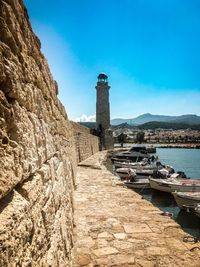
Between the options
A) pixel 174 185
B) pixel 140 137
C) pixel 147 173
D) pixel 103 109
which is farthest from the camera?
pixel 140 137

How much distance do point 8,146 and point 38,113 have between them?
93cm

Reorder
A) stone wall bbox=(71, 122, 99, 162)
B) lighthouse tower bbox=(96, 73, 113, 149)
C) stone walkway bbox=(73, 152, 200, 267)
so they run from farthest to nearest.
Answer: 1. lighthouse tower bbox=(96, 73, 113, 149)
2. stone wall bbox=(71, 122, 99, 162)
3. stone walkway bbox=(73, 152, 200, 267)

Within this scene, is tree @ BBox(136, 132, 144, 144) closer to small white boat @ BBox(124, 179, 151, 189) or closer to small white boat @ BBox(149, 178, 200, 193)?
small white boat @ BBox(124, 179, 151, 189)

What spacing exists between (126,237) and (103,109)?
131ft

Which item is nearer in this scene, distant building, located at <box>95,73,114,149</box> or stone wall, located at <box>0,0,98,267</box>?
stone wall, located at <box>0,0,98,267</box>

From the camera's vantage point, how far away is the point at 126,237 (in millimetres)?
A: 4117

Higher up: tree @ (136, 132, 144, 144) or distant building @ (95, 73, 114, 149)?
distant building @ (95, 73, 114, 149)

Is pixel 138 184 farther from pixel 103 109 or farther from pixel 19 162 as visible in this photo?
pixel 103 109

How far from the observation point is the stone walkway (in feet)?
11.0

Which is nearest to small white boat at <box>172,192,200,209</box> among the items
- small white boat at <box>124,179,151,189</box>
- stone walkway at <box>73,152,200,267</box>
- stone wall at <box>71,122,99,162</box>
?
small white boat at <box>124,179,151,189</box>

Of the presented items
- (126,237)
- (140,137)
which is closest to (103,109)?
(126,237)

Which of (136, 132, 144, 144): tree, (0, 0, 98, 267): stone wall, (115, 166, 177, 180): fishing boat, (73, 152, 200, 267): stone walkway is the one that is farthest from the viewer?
(136, 132, 144, 144): tree

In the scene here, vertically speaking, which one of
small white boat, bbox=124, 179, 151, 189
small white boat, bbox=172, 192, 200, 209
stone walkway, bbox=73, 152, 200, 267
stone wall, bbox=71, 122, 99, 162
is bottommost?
small white boat, bbox=124, 179, 151, 189

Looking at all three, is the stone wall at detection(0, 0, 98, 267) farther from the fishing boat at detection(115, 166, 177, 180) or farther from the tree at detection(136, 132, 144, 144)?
the tree at detection(136, 132, 144, 144)
